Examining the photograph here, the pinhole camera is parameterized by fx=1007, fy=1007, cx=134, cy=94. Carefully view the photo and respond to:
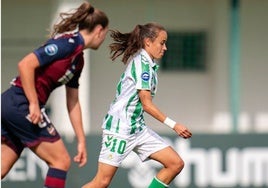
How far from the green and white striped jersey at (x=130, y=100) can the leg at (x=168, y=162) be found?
0.93ft

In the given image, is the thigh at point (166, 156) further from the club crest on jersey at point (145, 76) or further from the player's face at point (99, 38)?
the player's face at point (99, 38)

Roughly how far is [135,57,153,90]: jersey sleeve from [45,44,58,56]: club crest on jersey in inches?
36.1

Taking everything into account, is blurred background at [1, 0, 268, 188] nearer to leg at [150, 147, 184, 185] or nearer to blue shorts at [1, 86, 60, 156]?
leg at [150, 147, 184, 185]

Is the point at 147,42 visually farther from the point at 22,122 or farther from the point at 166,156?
the point at 22,122

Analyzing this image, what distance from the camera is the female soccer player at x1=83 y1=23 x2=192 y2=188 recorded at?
26.1 ft

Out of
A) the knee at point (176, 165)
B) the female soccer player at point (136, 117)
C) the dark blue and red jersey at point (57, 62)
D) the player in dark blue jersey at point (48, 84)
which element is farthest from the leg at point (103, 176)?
the dark blue and red jersey at point (57, 62)

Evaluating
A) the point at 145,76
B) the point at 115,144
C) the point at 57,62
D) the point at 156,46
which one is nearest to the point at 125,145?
the point at 115,144

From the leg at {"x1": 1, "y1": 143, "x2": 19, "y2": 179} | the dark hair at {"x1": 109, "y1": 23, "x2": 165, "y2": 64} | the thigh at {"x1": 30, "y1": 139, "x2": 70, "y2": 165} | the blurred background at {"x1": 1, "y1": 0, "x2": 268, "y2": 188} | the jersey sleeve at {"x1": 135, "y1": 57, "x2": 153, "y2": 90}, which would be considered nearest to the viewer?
the thigh at {"x1": 30, "y1": 139, "x2": 70, "y2": 165}

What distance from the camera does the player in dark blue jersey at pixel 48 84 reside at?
283 inches

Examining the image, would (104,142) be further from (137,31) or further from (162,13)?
(162,13)

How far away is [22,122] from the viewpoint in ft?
23.8

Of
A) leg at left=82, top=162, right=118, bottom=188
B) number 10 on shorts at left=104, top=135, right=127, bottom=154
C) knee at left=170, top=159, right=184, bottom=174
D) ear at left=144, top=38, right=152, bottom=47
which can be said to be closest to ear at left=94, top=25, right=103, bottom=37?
ear at left=144, top=38, right=152, bottom=47

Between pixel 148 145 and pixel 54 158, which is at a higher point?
pixel 54 158

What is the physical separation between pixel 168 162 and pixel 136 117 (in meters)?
0.45
